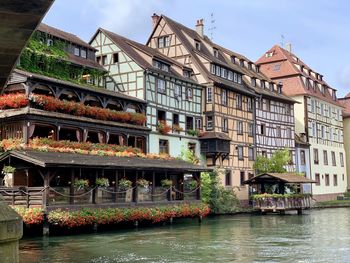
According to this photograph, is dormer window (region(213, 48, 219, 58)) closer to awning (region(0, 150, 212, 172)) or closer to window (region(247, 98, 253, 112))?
window (region(247, 98, 253, 112))

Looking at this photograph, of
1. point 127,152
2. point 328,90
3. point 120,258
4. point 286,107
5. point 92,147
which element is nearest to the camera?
point 120,258

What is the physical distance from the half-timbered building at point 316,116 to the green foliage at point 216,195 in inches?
699

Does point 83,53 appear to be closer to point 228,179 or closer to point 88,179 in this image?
point 88,179

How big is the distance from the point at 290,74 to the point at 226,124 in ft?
55.4

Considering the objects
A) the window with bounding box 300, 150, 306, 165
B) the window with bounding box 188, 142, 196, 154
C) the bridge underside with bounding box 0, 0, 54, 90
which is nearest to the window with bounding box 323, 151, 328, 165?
the window with bounding box 300, 150, 306, 165

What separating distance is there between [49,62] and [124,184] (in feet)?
32.8

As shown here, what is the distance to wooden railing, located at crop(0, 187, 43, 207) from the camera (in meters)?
23.2

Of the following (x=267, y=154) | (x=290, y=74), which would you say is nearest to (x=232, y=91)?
(x=267, y=154)

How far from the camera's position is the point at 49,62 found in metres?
32.3

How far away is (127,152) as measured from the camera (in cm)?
3198

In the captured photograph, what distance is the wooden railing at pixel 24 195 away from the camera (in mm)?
23250

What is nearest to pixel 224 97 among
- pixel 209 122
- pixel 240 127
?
pixel 209 122

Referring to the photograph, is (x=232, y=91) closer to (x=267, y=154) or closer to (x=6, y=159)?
(x=267, y=154)

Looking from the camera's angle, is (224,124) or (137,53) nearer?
(137,53)
